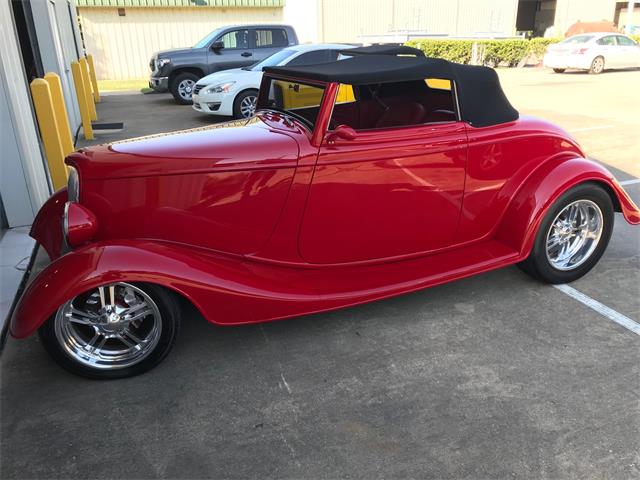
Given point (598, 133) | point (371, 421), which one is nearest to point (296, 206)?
point (371, 421)

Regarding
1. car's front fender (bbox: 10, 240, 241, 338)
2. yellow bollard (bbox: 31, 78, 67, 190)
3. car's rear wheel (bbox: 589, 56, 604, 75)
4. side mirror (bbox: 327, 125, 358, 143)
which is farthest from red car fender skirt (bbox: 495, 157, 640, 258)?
car's rear wheel (bbox: 589, 56, 604, 75)

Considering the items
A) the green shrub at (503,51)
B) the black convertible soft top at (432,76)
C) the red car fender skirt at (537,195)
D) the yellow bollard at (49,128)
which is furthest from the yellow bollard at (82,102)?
the green shrub at (503,51)

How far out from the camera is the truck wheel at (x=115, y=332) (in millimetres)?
2832

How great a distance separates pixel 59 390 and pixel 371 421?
1.68 m

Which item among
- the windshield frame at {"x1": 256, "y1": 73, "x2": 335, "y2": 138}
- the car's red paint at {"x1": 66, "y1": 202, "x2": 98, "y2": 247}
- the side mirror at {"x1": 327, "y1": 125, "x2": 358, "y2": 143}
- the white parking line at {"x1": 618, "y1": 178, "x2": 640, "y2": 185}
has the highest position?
the windshield frame at {"x1": 256, "y1": 73, "x2": 335, "y2": 138}

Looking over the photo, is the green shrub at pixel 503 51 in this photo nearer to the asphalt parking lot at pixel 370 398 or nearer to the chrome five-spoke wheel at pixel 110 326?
the asphalt parking lot at pixel 370 398

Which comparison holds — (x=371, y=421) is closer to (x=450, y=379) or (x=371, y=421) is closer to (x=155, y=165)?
(x=450, y=379)

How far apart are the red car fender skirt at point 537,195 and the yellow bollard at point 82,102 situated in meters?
8.00

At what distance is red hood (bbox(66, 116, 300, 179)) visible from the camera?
2.96 meters

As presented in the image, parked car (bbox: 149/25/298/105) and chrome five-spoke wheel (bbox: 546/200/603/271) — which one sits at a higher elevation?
parked car (bbox: 149/25/298/105)

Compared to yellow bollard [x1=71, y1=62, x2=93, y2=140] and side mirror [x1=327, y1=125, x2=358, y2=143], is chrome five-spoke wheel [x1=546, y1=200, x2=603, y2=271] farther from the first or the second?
yellow bollard [x1=71, y1=62, x2=93, y2=140]

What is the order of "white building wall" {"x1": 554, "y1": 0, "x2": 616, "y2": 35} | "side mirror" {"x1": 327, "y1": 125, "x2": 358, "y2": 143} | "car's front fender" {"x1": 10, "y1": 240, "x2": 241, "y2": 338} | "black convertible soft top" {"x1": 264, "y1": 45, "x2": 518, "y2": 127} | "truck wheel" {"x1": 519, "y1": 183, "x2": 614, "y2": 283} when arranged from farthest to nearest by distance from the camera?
"white building wall" {"x1": 554, "y1": 0, "x2": 616, "y2": 35} < "truck wheel" {"x1": 519, "y1": 183, "x2": 614, "y2": 283} < "black convertible soft top" {"x1": 264, "y1": 45, "x2": 518, "y2": 127} < "side mirror" {"x1": 327, "y1": 125, "x2": 358, "y2": 143} < "car's front fender" {"x1": 10, "y1": 240, "x2": 241, "y2": 338}

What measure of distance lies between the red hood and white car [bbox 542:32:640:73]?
1892cm

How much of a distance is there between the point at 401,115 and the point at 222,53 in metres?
10.4
